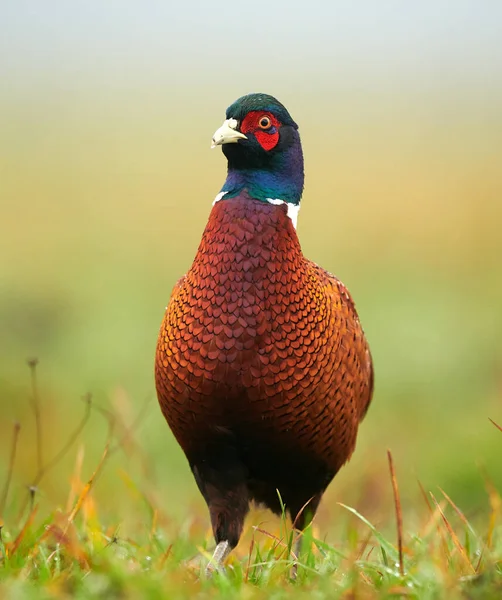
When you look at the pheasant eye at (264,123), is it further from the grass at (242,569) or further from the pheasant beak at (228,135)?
the grass at (242,569)

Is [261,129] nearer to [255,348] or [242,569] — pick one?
[255,348]

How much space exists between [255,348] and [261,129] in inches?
35.0

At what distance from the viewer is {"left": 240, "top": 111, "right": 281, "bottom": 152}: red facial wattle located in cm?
383

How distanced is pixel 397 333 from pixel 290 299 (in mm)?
5652

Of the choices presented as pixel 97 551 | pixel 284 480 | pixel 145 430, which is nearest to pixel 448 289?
pixel 145 430

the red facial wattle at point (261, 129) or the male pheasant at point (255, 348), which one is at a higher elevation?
the red facial wattle at point (261, 129)

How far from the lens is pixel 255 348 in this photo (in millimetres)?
3594

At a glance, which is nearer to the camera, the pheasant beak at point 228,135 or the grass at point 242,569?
the grass at point 242,569

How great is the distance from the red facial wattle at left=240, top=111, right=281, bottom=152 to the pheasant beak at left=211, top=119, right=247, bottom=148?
4 centimetres

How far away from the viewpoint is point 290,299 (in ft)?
12.2

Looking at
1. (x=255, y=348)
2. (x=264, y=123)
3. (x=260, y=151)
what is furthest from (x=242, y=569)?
(x=264, y=123)

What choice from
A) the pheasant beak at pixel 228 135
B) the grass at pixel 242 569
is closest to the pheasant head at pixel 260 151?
the pheasant beak at pixel 228 135

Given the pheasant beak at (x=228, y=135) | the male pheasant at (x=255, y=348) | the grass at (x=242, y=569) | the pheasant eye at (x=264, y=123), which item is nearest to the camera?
the grass at (x=242, y=569)

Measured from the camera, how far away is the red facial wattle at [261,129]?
383 cm
